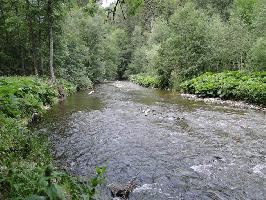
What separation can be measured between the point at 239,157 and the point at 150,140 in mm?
3199

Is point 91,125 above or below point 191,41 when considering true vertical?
below

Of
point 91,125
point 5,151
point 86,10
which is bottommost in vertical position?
point 91,125

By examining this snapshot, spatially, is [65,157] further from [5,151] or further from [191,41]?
[191,41]

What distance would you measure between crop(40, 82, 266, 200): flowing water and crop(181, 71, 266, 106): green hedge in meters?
2.55

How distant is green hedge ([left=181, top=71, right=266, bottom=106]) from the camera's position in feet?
62.3

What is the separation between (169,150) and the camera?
32.5ft

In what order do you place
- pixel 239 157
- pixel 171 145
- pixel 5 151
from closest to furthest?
pixel 5 151 → pixel 239 157 → pixel 171 145

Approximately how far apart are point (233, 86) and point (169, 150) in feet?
43.4

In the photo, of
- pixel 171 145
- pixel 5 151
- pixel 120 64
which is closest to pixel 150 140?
pixel 171 145

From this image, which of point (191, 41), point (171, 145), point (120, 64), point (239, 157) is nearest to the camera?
point (239, 157)

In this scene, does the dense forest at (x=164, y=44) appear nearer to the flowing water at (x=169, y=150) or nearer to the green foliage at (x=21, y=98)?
the green foliage at (x=21, y=98)

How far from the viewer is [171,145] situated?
10.5 m

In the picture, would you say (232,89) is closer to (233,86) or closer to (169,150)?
(233,86)

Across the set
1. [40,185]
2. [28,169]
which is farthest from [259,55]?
[40,185]
